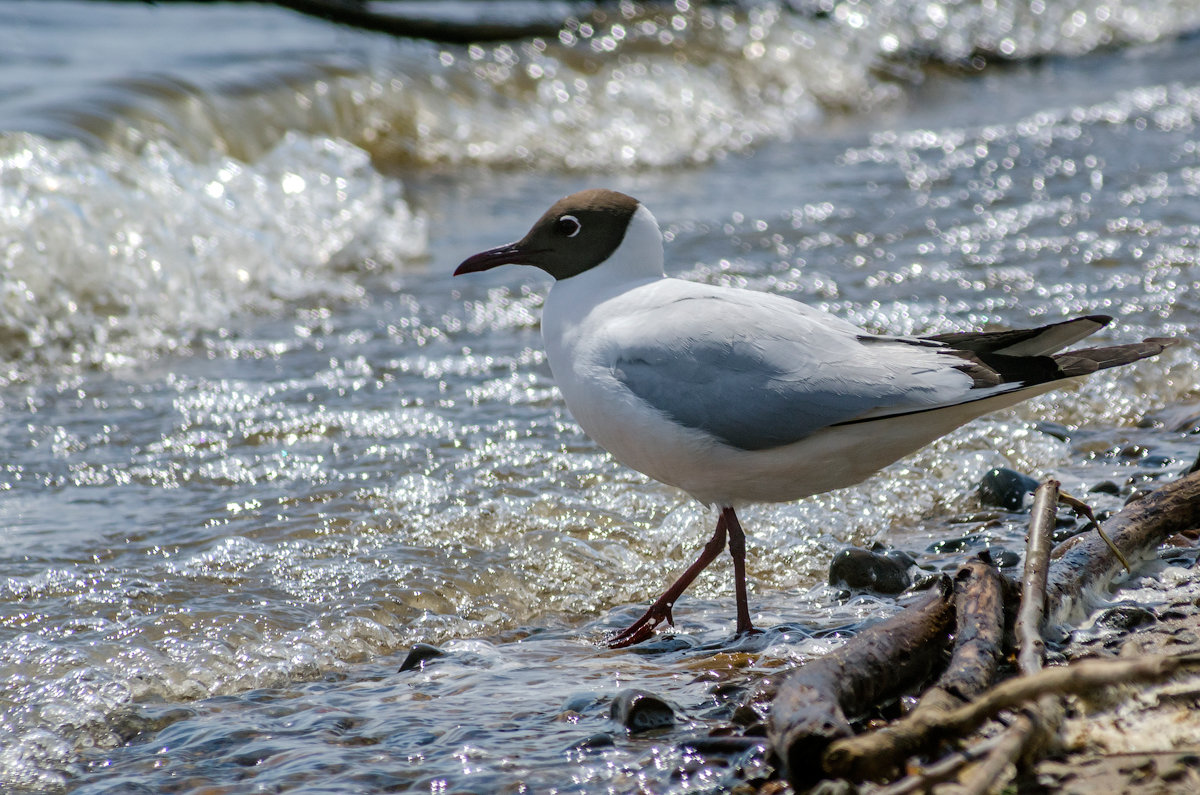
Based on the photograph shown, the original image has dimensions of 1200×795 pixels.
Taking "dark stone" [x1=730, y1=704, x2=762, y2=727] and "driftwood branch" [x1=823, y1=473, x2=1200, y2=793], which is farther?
"dark stone" [x1=730, y1=704, x2=762, y2=727]

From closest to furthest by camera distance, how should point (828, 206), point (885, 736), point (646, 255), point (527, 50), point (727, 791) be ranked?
point (885, 736) → point (727, 791) → point (646, 255) → point (828, 206) → point (527, 50)

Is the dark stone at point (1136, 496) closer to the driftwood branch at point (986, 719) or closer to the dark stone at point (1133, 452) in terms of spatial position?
the dark stone at point (1133, 452)

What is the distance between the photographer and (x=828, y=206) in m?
8.92

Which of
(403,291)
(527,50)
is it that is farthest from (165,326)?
(527,50)

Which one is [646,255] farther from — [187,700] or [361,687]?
[187,700]

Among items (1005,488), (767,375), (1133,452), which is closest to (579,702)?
(767,375)

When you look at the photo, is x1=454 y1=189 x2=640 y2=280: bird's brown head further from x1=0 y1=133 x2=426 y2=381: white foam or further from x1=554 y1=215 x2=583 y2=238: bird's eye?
x1=0 y1=133 x2=426 y2=381: white foam

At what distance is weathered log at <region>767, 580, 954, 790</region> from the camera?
2.25m

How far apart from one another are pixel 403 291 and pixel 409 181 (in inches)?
133

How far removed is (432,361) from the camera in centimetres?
620

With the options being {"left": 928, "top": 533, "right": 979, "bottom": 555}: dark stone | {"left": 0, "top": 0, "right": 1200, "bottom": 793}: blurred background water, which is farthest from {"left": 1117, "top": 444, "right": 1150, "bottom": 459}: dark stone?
{"left": 928, "top": 533, "right": 979, "bottom": 555}: dark stone

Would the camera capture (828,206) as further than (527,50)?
No

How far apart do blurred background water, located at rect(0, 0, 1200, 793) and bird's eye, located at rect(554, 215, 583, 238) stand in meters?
1.01

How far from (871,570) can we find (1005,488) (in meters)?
0.88
